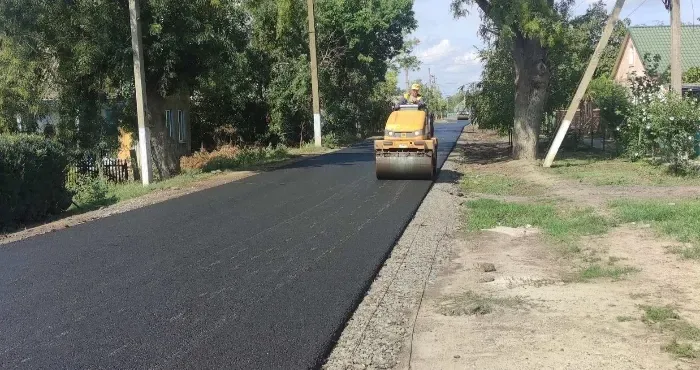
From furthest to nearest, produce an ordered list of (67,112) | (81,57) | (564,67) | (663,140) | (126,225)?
(564,67)
(67,112)
(81,57)
(663,140)
(126,225)

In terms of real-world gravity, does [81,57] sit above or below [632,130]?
above

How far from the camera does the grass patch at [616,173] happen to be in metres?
16.0

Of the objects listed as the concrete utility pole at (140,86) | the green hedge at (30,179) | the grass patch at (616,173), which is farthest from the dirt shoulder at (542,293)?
the concrete utility pole at (140,86)

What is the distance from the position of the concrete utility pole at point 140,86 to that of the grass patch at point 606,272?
1370cm

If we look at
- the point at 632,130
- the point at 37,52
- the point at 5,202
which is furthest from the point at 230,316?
the point at 632,130

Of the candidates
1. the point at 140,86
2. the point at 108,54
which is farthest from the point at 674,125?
the point at 108,54

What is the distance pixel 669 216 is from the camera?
34.6 feet

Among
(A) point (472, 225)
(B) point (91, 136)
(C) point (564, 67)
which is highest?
(C) point (564, 67)

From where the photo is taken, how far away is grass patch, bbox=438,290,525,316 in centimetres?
651

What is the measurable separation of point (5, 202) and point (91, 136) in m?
9.14

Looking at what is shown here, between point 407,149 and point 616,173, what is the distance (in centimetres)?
604

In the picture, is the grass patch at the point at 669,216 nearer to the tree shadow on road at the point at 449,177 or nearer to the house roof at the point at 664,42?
the tree shadow on road at the point at 449,177

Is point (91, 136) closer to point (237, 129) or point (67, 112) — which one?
point (67, 112)

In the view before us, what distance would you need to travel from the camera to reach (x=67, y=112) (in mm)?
20953
